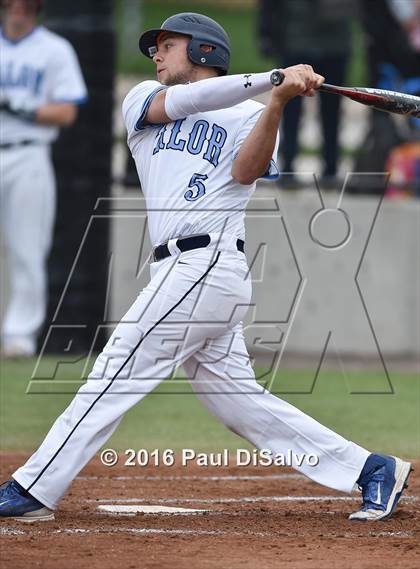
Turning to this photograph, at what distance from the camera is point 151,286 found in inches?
230

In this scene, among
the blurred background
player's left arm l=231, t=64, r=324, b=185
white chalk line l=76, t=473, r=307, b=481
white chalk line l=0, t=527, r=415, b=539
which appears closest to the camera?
player's left arm l=231, t=64, r=324, b=185

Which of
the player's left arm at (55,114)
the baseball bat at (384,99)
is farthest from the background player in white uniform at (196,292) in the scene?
the player's left arm at (55,114)

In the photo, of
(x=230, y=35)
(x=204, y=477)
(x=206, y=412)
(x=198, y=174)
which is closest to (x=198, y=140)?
(x=198, y=174)

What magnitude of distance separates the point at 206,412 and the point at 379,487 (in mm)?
3388

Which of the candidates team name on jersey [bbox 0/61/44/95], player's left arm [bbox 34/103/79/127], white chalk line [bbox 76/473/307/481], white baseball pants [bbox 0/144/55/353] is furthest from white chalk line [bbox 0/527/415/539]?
team name on jersey [bbox 0/61/44/95]

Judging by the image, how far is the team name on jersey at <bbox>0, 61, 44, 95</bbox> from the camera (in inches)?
422

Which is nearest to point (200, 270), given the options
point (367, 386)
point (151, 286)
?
point (151, 286)

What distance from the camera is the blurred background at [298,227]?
37.2 feet

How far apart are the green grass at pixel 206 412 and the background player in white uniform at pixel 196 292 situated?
72.5 inches

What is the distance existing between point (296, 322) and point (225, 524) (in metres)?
5.97

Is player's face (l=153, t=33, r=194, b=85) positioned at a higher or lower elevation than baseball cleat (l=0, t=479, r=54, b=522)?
higher

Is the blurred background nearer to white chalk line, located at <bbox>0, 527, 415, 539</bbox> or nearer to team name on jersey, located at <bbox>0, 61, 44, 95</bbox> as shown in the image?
team name on jersey, located at <bbox>0, 61, 44, 95</bbox>

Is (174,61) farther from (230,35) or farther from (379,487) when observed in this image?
(230,35)

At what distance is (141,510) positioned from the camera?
20.5 feet
